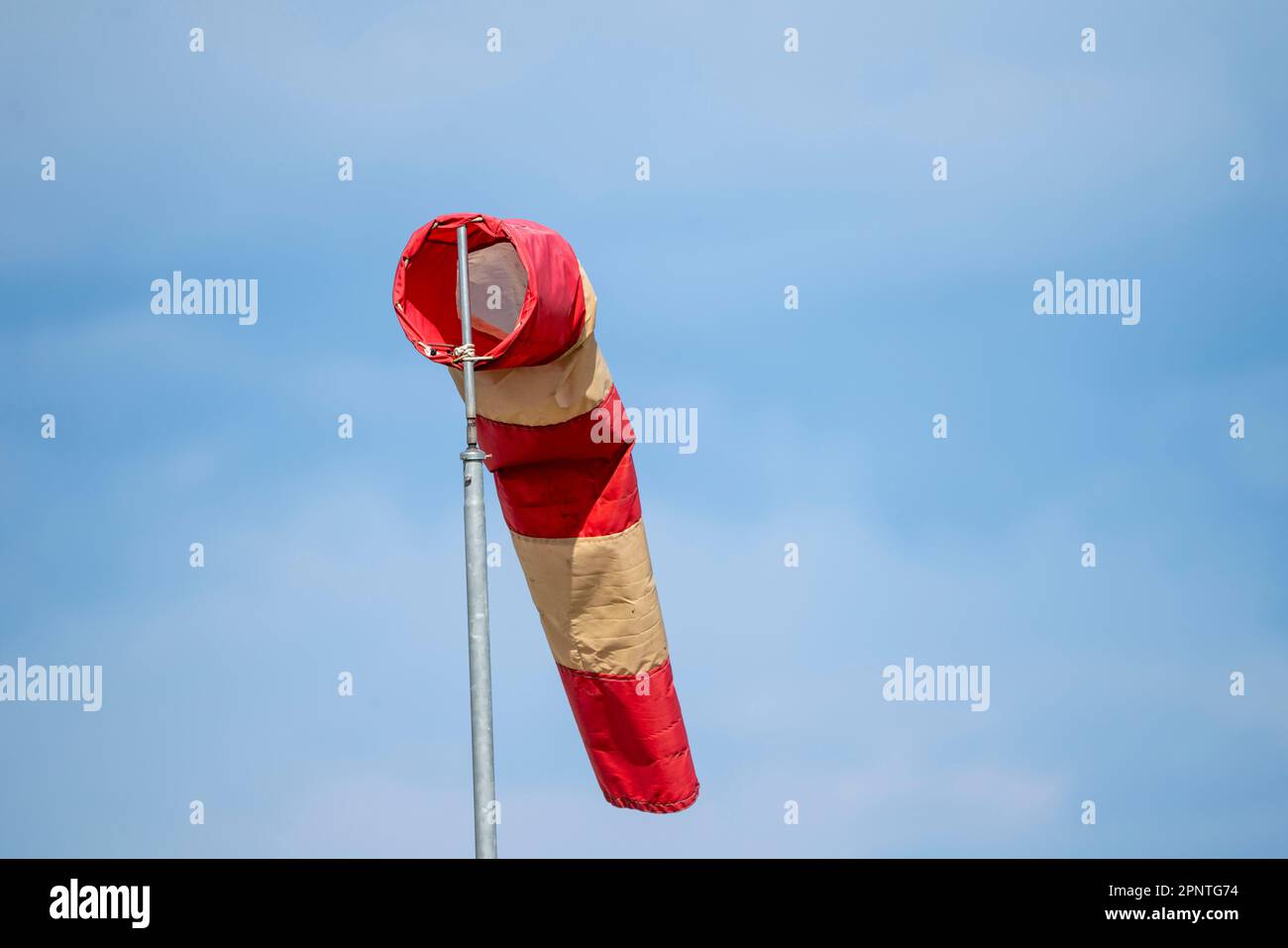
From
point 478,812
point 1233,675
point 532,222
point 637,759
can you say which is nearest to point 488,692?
point 478,812

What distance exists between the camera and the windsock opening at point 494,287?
1044cm

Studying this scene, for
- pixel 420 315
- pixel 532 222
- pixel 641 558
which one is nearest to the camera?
pixel 420 315

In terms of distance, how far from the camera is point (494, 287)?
1104 centimetres

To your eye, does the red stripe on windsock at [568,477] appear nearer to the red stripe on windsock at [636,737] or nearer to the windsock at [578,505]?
the windsock at [578,505]

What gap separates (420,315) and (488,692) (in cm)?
342

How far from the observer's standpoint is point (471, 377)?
846cm

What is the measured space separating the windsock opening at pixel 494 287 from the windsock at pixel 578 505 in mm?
16

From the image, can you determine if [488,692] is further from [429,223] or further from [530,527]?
[530,527]

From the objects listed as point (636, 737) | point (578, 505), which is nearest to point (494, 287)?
point (578, 505)

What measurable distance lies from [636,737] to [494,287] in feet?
15.8

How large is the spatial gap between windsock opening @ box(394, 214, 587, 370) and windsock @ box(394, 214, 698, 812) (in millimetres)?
16

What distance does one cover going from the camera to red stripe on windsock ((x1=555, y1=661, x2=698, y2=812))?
13.5m

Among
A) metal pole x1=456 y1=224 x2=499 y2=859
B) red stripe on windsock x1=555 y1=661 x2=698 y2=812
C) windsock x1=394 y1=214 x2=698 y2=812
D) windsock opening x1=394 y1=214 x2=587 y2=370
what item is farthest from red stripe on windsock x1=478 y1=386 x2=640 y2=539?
metal pole x1=456 y1=224 x2=499 y2=859

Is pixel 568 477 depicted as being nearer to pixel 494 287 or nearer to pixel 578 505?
pixel 578 505
